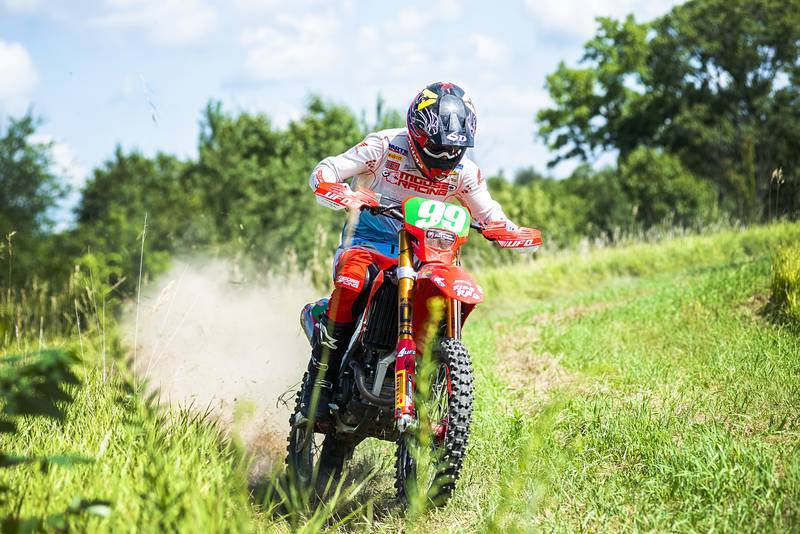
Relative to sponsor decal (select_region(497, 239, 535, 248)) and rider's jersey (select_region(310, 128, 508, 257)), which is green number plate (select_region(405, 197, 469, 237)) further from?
rider's jersey (select_region(310, 128, 508, 257))

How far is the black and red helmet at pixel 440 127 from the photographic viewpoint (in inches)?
181

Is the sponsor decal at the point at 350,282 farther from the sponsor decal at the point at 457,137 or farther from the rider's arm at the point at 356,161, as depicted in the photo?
the sponsor decal at the point at 457,137

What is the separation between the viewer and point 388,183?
5070 mm

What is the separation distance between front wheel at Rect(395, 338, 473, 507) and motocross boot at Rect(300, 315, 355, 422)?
0.68 metres

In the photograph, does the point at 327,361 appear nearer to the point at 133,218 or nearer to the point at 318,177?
the point at 318,177

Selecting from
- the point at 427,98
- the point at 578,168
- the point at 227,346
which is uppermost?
the point at 578,168

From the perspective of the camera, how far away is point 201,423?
4.64m

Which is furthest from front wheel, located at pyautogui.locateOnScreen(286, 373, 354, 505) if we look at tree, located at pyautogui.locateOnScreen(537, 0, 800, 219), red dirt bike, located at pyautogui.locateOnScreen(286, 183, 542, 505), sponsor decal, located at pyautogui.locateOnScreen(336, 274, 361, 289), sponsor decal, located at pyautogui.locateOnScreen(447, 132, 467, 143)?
tree, located at pyautogui.locateOnScreen(537, 0, 800, 219)

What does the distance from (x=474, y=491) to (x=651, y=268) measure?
37.4 feet

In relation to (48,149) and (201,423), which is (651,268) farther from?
(48,149)

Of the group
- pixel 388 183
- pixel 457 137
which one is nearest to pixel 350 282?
pixel 388 183

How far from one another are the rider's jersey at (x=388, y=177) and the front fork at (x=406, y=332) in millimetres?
508

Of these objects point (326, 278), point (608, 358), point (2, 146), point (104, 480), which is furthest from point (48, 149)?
point (104, 480)

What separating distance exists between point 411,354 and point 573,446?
3.79 ft
